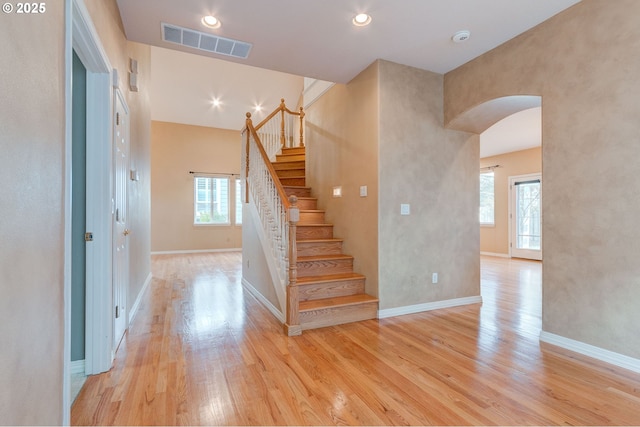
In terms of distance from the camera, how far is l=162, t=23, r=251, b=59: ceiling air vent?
2.80 metres

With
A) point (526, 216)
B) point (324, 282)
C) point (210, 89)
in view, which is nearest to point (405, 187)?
point (324, 282)

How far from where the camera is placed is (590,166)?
2342 mm

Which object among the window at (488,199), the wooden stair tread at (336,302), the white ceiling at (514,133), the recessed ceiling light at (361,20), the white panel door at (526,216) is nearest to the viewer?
the recessed ceiling light at (361,20)

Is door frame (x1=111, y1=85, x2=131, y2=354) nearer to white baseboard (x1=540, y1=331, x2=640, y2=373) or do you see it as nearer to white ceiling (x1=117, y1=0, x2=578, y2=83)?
white ceiling (x1=117, y1=0, x2=578, y2=83)

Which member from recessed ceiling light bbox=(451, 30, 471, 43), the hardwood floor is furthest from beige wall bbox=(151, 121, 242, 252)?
recessed ceiling light bbox=(451, 30, 471, 43)

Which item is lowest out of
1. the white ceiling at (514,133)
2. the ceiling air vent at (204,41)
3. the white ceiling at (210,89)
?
the white ceiling at (514,133)

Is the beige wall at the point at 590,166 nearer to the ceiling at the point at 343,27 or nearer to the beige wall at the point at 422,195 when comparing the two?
the ceiling at the point at 343,27

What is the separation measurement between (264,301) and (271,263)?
0.63 m

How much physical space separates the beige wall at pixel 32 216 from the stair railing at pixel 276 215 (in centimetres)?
177

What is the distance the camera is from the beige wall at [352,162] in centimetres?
338

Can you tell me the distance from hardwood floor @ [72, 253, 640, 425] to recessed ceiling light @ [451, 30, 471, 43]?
112 inches

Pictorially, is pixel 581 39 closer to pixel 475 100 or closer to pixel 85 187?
pixel 475 100

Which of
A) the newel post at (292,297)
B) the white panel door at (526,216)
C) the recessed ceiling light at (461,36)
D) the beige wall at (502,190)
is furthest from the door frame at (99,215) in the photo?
the beige wall at (502,190)

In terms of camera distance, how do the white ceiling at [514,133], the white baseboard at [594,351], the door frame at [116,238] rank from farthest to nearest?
the white ceiling at [514,133] → the door frame at [116,238] → the white baseboard at [594,351]
